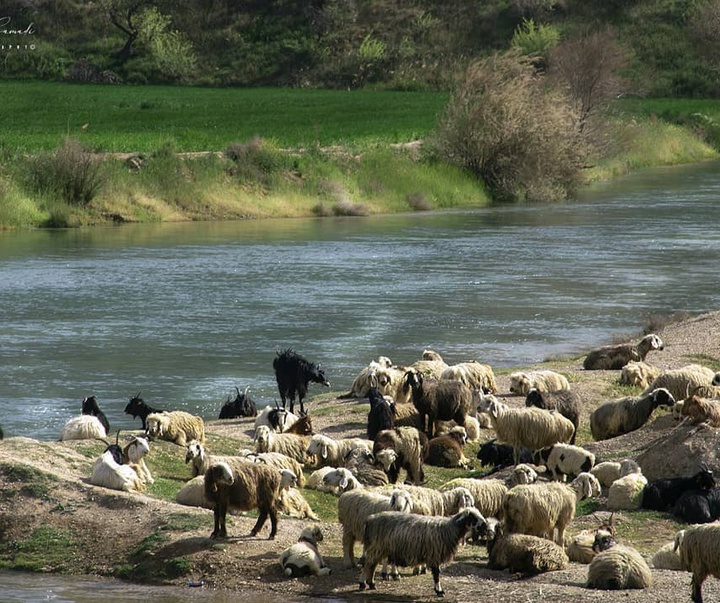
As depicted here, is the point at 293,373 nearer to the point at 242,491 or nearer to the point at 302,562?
the point at 242,491

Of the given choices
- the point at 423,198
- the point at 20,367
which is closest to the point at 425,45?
the point at 423,198

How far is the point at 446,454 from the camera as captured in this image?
15.9 metres

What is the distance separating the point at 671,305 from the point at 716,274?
5161 millimetres

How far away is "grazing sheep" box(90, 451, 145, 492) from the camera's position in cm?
1302

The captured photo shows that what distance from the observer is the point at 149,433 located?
15453 mm

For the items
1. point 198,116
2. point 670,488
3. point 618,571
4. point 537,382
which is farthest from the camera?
point 198,116

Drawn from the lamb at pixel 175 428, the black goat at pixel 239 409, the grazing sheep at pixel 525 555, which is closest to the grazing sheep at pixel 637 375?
the black goat at pixel 239 409

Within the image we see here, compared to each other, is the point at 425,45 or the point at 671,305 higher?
the point at 425,45

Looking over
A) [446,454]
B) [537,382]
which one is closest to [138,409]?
[446,454]

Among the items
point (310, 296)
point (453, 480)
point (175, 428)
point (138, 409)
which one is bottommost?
point (310, 296)

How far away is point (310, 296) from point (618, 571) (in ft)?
64.8

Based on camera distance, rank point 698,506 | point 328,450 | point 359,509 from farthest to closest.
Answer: point 328,450 < point 698,506 < point 359,509

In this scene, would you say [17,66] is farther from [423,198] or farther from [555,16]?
[423,198]

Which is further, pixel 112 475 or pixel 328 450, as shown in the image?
pixel 328 450
